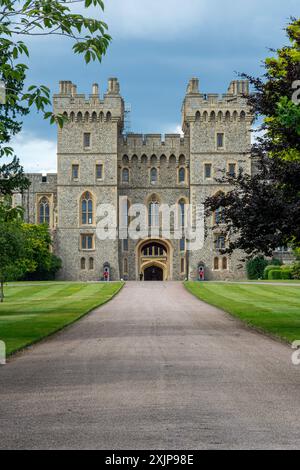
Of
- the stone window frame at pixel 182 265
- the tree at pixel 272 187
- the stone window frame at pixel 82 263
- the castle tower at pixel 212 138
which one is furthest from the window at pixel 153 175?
the tree at pixel 272 187

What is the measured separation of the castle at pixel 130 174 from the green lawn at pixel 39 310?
533 inches

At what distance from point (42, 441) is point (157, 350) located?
9645 mm

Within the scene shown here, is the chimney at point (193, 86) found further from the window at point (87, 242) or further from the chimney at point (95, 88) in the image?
the window at point (87, 242)

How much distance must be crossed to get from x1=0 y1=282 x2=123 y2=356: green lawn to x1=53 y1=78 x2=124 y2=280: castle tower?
13.7m

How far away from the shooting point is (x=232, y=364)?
50.5 ft

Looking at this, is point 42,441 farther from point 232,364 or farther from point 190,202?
point 190,202

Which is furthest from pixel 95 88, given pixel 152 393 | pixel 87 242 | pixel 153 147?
pixel 152 393

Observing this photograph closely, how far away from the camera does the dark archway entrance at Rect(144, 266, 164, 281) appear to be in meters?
81.2

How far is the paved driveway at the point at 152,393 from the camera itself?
8711mm

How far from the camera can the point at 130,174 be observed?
7700cm

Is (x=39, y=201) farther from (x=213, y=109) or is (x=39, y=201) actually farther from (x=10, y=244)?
(x=10, y=244)

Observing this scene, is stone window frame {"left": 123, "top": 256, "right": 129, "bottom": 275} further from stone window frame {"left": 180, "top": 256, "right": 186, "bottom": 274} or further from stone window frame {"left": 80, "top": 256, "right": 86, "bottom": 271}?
stone window frame {"left": 180, "top": 256, "right": 186, "bottom": 274}

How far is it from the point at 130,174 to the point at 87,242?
819 cm

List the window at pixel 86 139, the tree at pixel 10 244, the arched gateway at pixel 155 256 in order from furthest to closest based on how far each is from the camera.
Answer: the arched gateway at pixel 155 256
the window at pixel 86 139
the tree at pixel 10 244
